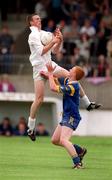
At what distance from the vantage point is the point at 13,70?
30.6 metres

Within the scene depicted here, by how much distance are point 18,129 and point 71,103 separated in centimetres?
1331

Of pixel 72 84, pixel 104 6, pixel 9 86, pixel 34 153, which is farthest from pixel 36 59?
pixel 104 6

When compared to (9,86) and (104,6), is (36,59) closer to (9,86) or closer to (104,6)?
(9,86)

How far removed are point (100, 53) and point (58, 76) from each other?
1206 centimetres

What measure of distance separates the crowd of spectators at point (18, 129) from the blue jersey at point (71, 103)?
41.3 ft

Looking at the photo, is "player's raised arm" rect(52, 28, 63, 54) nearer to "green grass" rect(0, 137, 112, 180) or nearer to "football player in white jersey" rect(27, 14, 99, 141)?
"football player in white jersey" rect(27, 14, 99, 141)

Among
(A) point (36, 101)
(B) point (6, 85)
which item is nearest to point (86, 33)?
(B) point (6, 85)

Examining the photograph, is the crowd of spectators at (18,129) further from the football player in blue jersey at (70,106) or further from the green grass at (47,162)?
the football player in blue jersey at (70,106)

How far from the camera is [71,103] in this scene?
16.1m

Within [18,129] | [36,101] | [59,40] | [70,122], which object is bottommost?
[18,129]

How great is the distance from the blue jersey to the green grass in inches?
32.7

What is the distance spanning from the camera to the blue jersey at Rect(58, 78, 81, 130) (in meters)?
16.0

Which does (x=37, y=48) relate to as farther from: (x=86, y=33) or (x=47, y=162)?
(x=86, y=33)

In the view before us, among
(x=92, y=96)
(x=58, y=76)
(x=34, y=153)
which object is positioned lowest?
(x=92, y=96)
